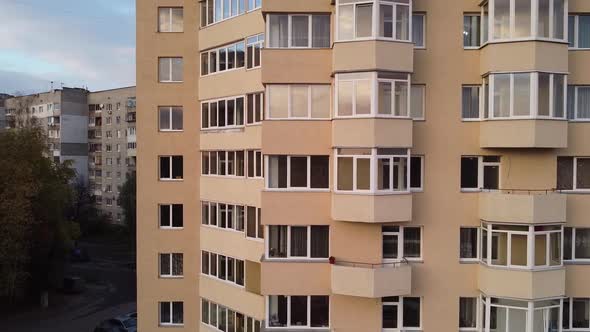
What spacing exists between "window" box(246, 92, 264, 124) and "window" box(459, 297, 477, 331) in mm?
8793

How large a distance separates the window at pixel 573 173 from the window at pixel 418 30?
5539 millimetres

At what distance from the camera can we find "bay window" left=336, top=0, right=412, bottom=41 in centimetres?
1438

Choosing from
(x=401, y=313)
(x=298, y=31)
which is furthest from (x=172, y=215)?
(x=401, y=313)

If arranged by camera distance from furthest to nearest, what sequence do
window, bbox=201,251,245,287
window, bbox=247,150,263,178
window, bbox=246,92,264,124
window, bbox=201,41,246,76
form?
window, bbox=201,251,245,287 < window, bbox=201,41,246,76 < window, bbox=247,150,263,178 < window, bbox=246,92,264,124

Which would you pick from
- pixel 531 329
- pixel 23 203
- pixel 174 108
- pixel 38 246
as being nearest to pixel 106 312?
pixel 38 246

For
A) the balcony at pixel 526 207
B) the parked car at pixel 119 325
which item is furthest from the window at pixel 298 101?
the parked car at pixel 119 325

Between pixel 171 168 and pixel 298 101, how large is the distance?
24.7 feet

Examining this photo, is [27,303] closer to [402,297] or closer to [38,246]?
[38,246]

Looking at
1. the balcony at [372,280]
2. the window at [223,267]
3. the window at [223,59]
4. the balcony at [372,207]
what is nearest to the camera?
the balcony at [372,207]

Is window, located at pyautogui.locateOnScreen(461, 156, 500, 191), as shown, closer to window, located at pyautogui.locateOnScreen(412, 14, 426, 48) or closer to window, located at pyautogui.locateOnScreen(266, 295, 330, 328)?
window, located at pyautogui.locateOnScreen(412, 14, 426, 48)

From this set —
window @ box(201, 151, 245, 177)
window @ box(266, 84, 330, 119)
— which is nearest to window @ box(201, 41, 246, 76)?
window @ box(201, 151, 245, 177)

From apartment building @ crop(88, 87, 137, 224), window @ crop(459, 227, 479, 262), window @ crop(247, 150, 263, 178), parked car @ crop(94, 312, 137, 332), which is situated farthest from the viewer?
apartment building @ crop(88, 87, 137, 224)

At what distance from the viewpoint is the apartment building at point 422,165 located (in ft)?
47.3

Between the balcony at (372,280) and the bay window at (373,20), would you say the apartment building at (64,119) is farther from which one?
the bay window at (373,20)
